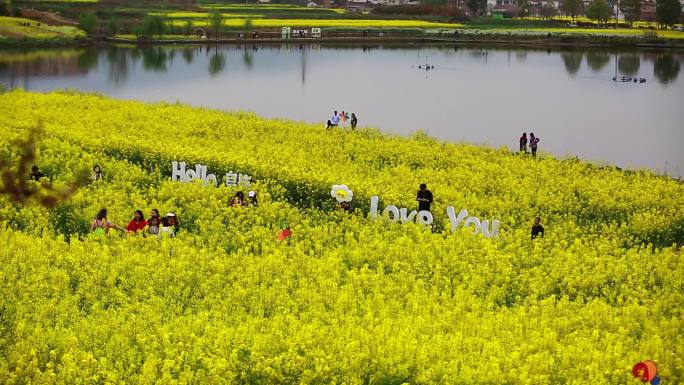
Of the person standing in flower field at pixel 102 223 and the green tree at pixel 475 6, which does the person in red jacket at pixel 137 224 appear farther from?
the green tree at pixel 475 6

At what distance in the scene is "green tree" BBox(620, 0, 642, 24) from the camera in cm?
12062

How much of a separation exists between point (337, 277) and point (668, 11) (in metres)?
108

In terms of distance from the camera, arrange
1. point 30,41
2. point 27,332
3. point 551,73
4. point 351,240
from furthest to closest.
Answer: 1. point 30,41
2. point 551,73
3. point 351,240
4. point 27,332

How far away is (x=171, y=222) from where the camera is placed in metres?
17.4

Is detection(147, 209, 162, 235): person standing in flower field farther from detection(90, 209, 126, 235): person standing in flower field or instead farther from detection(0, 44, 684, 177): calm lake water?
detection(0, 44, 684, 177): calm lake water

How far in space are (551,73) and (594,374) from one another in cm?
6320

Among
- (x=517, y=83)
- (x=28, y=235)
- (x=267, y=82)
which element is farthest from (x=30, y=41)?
(x=28, y=235)

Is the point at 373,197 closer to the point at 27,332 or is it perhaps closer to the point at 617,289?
the point at 617,289

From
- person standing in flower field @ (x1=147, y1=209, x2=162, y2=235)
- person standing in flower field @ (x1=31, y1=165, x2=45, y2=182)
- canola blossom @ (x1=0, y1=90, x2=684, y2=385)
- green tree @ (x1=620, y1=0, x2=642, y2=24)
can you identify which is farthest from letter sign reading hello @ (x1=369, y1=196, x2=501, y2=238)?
green tree @ (x1=620, y1=0, x2=642, y2=24)

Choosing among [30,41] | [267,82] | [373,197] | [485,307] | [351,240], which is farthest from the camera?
[30,41]

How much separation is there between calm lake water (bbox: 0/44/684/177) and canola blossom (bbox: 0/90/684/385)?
13.7m

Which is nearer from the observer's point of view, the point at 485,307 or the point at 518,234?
the point at 485,307

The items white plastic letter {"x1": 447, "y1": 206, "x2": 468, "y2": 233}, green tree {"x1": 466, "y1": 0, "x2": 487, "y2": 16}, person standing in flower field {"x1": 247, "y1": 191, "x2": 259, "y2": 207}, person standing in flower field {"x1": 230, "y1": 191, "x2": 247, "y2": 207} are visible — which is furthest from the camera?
green tree {"x1": 466, "y1": 0, "x2": 487, "y2": 16}

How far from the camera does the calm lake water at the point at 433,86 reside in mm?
41656
